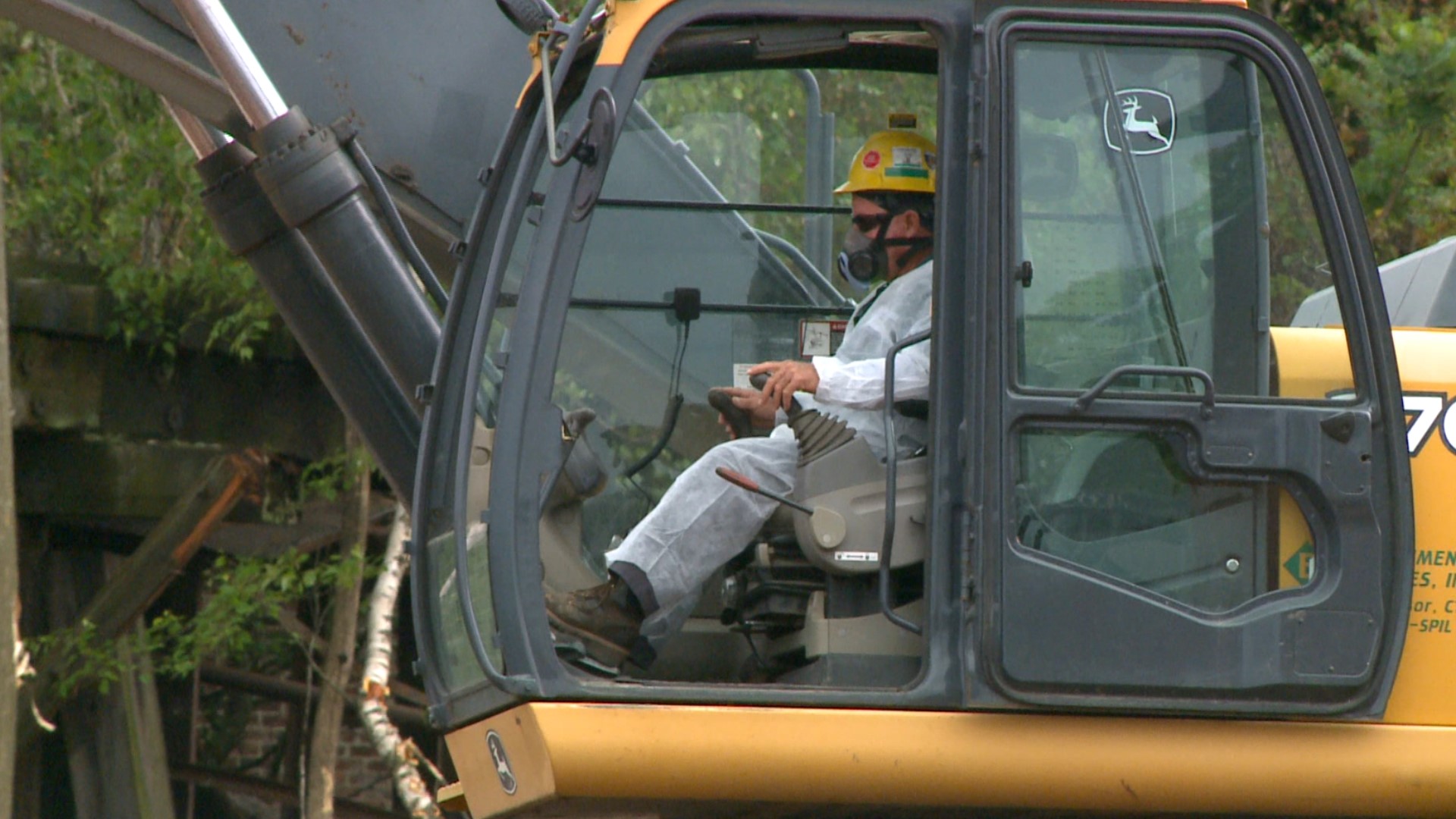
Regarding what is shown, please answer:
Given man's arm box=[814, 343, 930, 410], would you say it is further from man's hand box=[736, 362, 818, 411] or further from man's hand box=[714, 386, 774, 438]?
man's hand box=[714, 386, 774, 438]

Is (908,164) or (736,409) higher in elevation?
(908,164)

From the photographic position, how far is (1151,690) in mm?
3361

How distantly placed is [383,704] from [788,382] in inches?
221

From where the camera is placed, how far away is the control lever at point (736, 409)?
12.6ft

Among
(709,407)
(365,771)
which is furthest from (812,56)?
(365,771)

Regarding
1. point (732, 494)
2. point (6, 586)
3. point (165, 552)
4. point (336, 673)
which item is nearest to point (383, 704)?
point (336, 673)

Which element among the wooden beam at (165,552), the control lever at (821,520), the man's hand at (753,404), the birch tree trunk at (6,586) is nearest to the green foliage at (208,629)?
the wooden beam at (165,552)

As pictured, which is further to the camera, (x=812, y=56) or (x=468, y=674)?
(x=812, y=56)

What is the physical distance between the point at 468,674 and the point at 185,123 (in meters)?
1.90

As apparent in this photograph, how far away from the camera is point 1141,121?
354 cm

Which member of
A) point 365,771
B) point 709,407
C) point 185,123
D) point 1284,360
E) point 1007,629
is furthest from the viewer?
point 365,771

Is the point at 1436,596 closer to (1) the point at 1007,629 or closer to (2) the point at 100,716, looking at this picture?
(1) the point at 1007,629

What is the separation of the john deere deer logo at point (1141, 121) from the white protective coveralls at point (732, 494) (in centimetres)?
57

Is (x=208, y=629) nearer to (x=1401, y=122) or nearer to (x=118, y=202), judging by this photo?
(x=118, y=202)
